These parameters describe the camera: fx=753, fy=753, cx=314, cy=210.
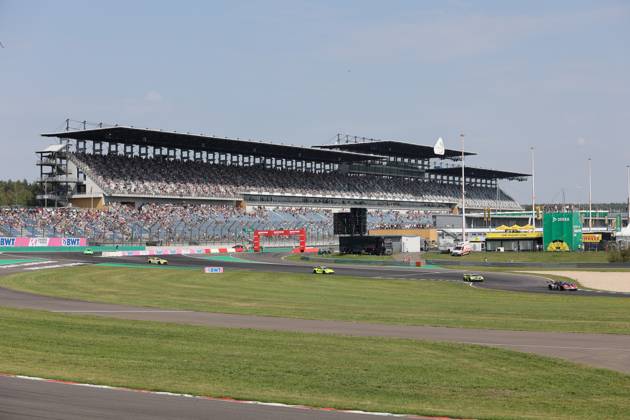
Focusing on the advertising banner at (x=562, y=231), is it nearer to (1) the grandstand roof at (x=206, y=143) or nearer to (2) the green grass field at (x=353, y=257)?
(2) the green grass field at (x=353, y=257)

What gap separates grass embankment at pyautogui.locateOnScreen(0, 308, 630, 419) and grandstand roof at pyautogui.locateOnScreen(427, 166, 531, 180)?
494ft

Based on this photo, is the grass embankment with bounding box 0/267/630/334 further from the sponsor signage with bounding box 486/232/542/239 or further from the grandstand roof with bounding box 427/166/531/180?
the grandstand roof with bounding box 427/166/531/180

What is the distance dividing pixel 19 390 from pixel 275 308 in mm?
22243

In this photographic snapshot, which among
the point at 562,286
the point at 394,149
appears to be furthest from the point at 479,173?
the point at 562,286

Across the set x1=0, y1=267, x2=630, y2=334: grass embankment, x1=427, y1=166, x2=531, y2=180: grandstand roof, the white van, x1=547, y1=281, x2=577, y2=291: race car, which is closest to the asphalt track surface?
x1=547, y1=281, x2=577, y2=291: race car

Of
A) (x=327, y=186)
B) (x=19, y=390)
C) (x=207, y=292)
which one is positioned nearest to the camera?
(x=19, y=390)

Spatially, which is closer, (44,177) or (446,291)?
(446,291)

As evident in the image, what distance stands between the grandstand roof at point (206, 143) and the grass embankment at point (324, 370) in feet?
294

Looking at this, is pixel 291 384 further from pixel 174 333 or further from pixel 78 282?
pixel 78 282

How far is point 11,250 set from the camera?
85.5 metres

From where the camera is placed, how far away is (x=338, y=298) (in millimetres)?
44406

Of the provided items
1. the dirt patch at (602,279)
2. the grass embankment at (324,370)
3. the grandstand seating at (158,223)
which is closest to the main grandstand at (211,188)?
the grandstand seating at (158,223)

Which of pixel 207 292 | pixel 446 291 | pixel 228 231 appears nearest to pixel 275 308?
pixel 207 292

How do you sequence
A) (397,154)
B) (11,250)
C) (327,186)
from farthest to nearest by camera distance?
(397,154)
(327,186)
(11,250)
